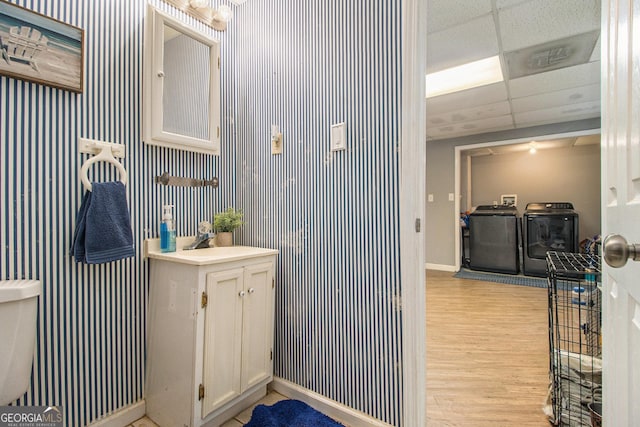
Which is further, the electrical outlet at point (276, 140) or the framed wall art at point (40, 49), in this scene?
the electrical outlet at point (276, 140)

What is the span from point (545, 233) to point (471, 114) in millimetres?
2265

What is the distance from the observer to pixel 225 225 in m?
1.84

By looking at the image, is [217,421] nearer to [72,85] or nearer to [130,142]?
[130,142]

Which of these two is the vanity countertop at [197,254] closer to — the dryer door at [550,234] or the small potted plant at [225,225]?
the small potted plant at [225,225]

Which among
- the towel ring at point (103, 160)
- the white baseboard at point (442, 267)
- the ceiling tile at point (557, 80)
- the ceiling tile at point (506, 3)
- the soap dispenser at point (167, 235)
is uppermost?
the ceiling tile at point (506, 3)

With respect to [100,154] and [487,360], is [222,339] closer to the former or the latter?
[100,154]

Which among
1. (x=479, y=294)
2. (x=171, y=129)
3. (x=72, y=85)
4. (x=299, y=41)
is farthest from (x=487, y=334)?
(x=72, y=85)

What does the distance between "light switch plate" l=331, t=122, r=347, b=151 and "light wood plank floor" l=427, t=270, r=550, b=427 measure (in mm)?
1428

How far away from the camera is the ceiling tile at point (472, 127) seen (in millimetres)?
4277

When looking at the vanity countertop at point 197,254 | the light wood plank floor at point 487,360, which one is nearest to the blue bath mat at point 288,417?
the light wood plank floor at point 487,360

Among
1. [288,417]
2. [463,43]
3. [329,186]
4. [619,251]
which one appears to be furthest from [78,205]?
[463,43]

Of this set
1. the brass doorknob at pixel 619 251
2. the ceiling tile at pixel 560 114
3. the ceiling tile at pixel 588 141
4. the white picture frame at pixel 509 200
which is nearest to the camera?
the brass doorknob at pixel 619 251

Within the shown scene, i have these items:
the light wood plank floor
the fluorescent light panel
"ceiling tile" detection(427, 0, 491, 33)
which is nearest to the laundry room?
the light wood plank floor

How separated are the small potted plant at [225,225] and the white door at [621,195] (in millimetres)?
1658
